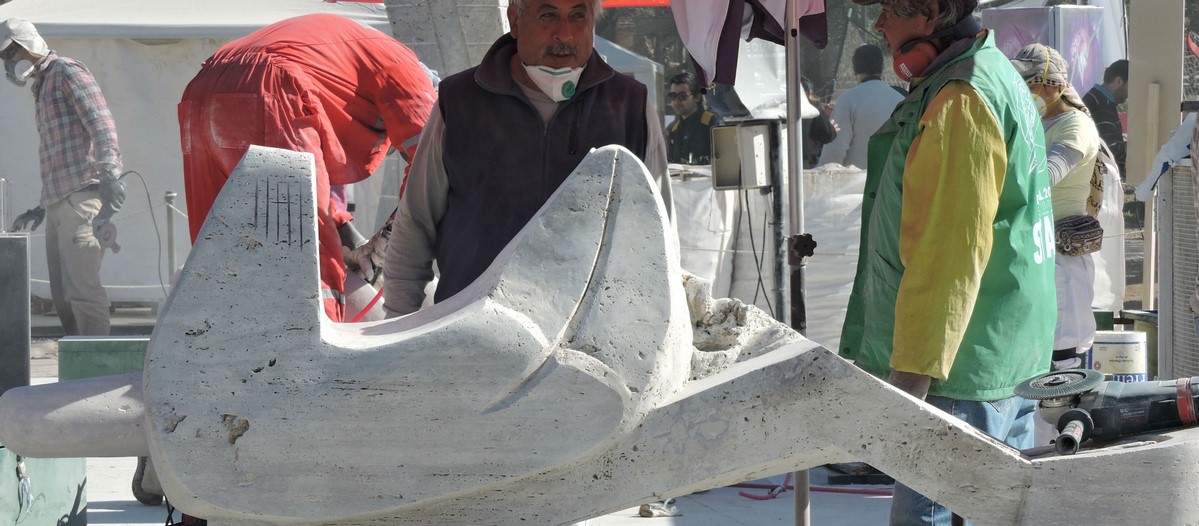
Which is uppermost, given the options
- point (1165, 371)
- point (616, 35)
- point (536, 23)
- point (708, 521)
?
point (616, 35)

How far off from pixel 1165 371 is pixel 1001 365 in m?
2.97

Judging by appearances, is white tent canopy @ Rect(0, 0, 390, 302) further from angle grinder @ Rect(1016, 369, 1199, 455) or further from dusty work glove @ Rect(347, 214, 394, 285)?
A: angle grinder @ Rect(1016, 369, 1199, 455)

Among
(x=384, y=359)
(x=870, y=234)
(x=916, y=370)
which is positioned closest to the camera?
(x=384, y=359)

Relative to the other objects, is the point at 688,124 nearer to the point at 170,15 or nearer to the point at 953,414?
the point at 170,15

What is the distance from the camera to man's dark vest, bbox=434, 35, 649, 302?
2951 mm

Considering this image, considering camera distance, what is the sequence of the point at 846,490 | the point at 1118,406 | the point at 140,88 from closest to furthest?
1. the point at 1118,406
2. the point at 846,490
3. the point at 140,88

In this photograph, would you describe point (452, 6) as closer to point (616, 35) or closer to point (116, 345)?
point (116, 345)

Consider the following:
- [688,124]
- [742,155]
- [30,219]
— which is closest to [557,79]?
[742,155]

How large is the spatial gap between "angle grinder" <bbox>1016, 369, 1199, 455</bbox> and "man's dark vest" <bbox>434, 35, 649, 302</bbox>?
3.84 feet

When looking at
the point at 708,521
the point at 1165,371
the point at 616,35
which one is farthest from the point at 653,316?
the point at 616,35

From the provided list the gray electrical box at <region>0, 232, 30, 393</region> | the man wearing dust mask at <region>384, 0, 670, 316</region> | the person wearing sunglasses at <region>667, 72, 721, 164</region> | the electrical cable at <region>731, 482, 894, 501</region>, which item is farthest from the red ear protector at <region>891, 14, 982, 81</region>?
the person wearing sunglasses at <region>667, 72, 721, 164</region>

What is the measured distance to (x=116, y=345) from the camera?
176 inches

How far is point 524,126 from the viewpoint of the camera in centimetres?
297

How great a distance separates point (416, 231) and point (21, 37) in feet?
15.8
